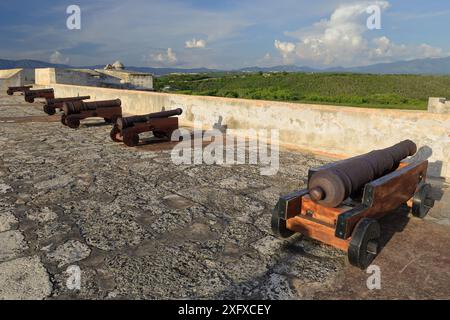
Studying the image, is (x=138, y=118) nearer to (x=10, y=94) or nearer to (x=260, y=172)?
(x=260, y=172)

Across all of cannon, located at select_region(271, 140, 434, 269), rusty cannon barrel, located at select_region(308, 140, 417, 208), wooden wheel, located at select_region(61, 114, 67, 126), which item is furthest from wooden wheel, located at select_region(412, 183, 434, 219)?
wooden wheel, located at select_region(61, 114, 67, 126)

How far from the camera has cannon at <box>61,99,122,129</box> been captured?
8.75 metres

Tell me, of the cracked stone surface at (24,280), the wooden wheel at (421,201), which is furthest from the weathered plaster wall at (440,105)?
the cracked stone surface at (24,280)

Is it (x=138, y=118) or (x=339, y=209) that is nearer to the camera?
(x=339, y=209)

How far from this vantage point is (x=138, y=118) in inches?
268

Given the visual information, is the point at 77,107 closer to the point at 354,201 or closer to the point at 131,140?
the point at 131,140

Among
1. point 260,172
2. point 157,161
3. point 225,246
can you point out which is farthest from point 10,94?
point 225,246

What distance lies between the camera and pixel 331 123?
6.00 m

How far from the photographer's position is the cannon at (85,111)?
344 inches

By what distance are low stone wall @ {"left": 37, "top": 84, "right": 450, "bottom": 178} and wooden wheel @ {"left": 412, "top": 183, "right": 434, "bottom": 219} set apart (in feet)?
4.95

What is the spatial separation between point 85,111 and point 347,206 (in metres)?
7.76

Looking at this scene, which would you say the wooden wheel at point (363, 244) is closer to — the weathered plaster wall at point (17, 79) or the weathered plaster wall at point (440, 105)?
the weathered plaster wall at point (440, 105)
